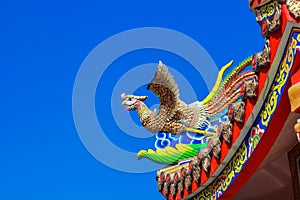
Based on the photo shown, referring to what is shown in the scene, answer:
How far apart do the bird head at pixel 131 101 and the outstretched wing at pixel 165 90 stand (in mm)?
907

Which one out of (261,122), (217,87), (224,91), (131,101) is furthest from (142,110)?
(261,122)

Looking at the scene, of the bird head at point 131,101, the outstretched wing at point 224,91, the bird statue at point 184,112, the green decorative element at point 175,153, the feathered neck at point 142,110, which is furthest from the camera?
the bird head at point 131,101

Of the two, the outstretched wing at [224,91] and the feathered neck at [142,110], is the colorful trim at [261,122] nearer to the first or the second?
the outstretched wing at [224,91]

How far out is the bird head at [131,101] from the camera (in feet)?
30.3

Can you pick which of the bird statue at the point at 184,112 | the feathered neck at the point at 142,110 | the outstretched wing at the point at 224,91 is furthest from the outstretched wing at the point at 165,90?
the outstretched wing at the point at 224,91

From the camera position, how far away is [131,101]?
30.5 ft

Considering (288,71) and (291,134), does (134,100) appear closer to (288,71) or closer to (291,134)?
(291,134)

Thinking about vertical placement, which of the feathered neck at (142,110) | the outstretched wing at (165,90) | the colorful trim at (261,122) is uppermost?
the feathered neck at (142,110)

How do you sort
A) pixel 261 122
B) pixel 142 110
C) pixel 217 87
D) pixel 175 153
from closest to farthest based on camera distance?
pixel 261 122 → pixel 175 153 → pixel 217 87 → pixel 142 110

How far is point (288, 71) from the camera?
3.71 metres

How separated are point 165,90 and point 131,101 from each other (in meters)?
1.34

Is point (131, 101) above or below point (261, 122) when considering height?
above

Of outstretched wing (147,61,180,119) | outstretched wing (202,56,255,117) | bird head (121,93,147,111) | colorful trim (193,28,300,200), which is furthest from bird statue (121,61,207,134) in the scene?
colorful trim (193,28,300,200)

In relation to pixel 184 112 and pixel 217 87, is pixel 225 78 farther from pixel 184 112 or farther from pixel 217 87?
pixel 184 112
